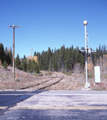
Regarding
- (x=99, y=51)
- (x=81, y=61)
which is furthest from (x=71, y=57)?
(x=99, y=51)

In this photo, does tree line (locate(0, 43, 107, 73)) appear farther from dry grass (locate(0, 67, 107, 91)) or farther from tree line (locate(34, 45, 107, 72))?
dry grass (locate(0, 67, 107, 91))

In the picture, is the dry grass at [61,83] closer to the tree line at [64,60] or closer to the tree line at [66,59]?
the tree line at [64,60]

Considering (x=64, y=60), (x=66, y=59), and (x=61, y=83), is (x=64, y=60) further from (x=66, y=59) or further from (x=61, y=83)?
(x=61, y=83)

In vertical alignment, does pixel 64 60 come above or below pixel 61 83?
above

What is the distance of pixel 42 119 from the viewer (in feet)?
12.5

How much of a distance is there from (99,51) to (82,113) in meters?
99.1

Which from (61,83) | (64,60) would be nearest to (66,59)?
(64,60)

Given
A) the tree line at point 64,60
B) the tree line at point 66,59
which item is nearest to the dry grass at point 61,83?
the tree line at point 64,60

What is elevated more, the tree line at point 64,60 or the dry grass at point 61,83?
the tree line at point 64,60

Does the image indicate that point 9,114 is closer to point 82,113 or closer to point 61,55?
point 82,113

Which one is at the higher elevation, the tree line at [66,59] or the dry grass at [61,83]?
the tree line at [66,59]

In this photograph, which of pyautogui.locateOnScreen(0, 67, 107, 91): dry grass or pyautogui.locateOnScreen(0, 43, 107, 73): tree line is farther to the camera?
pyautogui.locateOnScreen(0, 43, 107, 73): tree line

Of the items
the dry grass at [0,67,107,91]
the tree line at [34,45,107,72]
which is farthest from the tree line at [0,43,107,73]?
the dry grass at [0,67,107,91]

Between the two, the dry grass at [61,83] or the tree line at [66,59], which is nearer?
the dry grass at [61,83]
